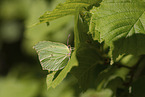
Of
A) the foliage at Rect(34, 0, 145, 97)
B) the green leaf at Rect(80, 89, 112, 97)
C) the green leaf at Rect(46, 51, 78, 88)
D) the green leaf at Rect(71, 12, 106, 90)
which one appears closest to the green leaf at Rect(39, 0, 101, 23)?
the foliage at Rect(34, 0, 145, 97)

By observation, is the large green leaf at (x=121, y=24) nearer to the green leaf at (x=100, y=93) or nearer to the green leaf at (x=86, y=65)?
the green leaf at (x=86, y=65)

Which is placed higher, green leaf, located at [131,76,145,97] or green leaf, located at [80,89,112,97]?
green leaf, located at [131,76,145,97]

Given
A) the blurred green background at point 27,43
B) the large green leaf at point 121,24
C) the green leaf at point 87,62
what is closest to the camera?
the large green leaf at point 121,24

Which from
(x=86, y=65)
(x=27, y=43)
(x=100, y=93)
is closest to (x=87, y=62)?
(x=86, y=65)

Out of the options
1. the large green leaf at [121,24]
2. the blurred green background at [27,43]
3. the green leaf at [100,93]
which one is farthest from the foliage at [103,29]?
the blurred green background at [27,43]

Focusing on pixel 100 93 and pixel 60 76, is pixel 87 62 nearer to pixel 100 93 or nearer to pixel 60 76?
pixel 60 76

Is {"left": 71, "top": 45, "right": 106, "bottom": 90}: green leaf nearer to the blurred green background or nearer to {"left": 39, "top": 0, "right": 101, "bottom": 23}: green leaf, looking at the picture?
{"left": 39, "top": 0, "right": 101, "bottom": 23}: green leaf
